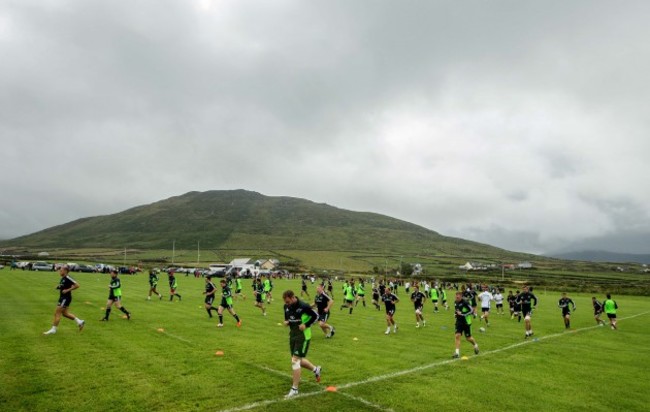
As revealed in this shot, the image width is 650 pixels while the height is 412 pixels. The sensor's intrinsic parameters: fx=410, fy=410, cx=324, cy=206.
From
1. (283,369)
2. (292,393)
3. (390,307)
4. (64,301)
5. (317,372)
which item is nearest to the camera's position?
(292,393)

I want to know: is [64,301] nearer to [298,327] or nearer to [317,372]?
[298,327]

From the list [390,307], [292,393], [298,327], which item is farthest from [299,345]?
[390,307]

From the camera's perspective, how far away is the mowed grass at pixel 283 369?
388 inches

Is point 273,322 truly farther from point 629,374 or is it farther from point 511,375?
point 629,374

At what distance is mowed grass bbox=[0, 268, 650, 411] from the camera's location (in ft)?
32.3

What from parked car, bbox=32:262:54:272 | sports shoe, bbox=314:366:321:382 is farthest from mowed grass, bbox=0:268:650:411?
parked car, bbox=32:262:54:272

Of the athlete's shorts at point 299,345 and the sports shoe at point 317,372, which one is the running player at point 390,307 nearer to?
the sports shoe at point 317,372

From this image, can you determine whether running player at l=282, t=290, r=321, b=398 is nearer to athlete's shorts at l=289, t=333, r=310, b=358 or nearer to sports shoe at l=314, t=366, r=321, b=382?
athlete's shorts at l=289, t=333, r=310, b=358

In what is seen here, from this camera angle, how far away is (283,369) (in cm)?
1277

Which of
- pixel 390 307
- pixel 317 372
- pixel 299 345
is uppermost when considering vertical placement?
pixel 299 345

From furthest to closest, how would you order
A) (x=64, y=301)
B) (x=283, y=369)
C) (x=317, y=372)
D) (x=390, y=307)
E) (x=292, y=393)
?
(x=390, y=307) < (x=64, y=301) < (x=283, y=369) < (x=317, y=372) < (x=292, y=393)

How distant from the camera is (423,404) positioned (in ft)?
33.0

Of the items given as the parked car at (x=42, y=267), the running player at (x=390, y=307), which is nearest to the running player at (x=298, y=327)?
the running player at (x=390, y=307)

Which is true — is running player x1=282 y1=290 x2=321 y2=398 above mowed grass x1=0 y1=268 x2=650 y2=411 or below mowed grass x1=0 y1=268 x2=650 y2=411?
above
